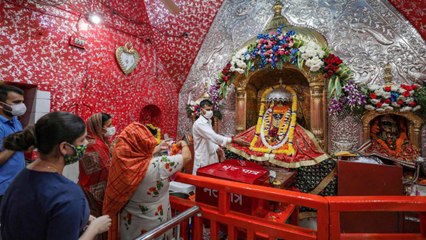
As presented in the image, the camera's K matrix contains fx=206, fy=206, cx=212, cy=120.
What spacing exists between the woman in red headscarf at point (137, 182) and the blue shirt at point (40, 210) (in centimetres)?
66

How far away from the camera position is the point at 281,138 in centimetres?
380

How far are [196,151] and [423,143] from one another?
3753 mm

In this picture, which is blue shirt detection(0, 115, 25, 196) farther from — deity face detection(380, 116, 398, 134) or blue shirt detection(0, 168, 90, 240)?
deity face detection(380, 116, 398, 134)

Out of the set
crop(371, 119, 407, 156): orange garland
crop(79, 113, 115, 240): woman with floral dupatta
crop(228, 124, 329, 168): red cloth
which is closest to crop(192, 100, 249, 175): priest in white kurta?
crop(228, 124, 329, 168): red cloth

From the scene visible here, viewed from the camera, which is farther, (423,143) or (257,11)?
(257,11)

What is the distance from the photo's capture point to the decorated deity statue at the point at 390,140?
134 inches

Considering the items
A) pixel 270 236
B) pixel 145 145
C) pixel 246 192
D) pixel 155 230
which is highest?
pixel 145 145

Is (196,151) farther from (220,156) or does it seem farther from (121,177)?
A: (121,177)

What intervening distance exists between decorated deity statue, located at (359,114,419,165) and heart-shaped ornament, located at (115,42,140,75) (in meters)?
5.26

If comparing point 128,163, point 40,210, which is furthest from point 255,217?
point 40,210

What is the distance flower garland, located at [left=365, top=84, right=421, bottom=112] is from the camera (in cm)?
320

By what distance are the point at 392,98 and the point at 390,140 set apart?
78 centimetres

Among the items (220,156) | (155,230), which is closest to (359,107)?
(220,156)

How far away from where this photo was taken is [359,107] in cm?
356
